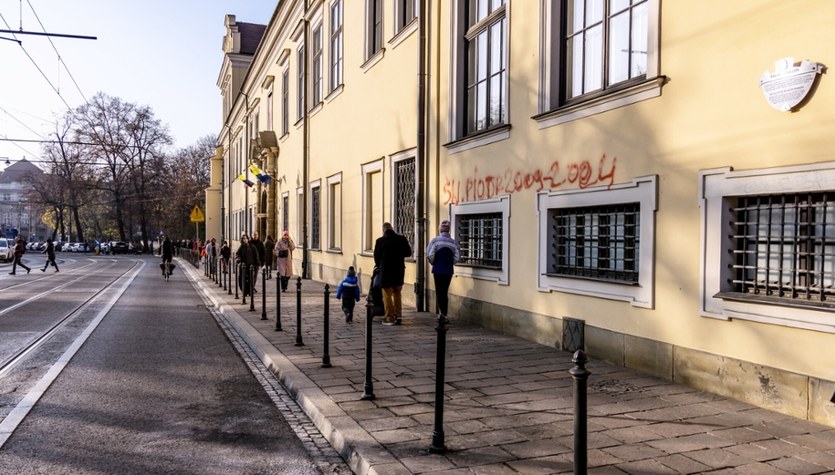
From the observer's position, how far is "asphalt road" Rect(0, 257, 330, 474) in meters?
4.57

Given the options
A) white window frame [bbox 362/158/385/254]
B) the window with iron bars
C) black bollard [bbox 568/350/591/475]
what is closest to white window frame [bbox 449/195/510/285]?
white window frame [bbox 362/158/385/254]

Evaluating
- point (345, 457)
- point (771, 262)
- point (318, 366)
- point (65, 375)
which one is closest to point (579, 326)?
point (771, 262)

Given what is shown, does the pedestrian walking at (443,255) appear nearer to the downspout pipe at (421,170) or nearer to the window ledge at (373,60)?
the downspout pipe at (421,170)

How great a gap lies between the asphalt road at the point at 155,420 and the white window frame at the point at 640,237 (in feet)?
12.4

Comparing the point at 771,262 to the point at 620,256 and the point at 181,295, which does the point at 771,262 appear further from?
the point at 181,295

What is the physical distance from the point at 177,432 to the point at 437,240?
5.81 m

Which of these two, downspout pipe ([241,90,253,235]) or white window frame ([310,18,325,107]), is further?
downspout pipe ([241,90,253,235])

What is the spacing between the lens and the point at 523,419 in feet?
17.4

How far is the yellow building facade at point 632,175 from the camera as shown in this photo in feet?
17.6

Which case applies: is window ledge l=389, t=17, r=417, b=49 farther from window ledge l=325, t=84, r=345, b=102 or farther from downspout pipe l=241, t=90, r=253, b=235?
downspout pipe l=241, t=90, r=253, b=235

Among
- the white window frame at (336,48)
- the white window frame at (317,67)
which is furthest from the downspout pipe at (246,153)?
the white window frame at (336,48)

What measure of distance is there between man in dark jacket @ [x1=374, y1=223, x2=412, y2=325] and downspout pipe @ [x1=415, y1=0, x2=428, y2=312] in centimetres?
123

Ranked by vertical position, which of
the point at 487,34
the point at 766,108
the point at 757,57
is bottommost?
the point at 766,108

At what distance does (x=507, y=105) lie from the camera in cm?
980
